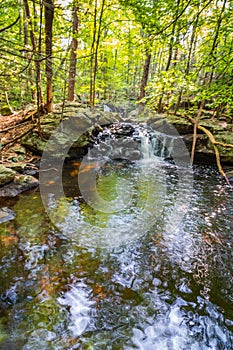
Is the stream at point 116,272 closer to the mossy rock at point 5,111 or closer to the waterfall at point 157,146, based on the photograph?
the waterfall at point 157,146

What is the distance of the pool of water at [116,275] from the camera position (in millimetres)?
2078

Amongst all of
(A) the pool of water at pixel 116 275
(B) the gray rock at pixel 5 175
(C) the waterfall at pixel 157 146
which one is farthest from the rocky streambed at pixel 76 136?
(A) the pool of water at pixel 116 275

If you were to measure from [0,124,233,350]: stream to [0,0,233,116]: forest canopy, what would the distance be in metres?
2.71

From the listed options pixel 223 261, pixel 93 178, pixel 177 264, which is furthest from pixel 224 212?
pixel 93 178

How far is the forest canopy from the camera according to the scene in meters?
3.94

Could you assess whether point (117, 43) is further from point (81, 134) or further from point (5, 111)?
point (5, 111)

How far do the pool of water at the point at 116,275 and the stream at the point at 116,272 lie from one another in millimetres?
12

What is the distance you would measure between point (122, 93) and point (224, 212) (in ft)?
62.4

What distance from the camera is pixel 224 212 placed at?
4648mm

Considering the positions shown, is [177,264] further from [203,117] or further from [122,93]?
[122,93]

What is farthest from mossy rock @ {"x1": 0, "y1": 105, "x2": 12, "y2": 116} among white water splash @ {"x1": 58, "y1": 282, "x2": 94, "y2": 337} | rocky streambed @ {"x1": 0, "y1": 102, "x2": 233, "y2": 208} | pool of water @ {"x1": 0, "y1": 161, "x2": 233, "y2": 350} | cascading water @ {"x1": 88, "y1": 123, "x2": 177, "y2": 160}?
white water splash @ {"x1": 58, "y1": 282, "x2": 94, "y2": 337}

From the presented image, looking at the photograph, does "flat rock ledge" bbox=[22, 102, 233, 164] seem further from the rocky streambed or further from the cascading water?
the cascading water

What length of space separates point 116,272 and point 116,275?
0.18ft

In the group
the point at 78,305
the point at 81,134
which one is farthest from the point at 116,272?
the point at 81,134
